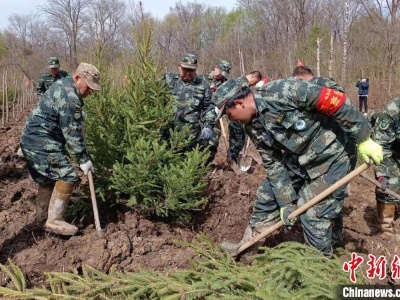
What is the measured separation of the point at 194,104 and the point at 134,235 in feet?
7.92

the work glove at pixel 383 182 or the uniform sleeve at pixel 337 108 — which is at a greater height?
the uniform sleeve at pixel 337 108

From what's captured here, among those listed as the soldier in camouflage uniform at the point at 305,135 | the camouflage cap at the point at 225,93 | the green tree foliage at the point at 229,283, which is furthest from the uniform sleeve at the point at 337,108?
the green tree foliage at the point at 229,283

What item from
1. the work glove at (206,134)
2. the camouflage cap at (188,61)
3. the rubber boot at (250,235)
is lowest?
the rubber boot at (250,235)

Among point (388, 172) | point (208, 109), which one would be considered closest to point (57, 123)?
point (208, 109)

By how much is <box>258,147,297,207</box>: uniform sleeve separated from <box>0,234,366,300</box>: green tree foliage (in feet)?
1.56

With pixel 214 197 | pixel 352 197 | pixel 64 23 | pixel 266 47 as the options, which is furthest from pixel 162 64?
pixel 64 23

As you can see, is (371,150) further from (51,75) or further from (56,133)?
(51,75)

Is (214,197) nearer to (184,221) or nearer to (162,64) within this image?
(184,221)

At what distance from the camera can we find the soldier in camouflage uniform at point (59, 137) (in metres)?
3.81

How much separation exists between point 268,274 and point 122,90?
122 inches

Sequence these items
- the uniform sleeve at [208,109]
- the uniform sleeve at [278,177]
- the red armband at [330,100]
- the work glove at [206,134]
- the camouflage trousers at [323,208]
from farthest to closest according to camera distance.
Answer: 1. the uniform sleeve at [208,109]
2. the work glove at [206,134]
3. the uniform sleeve at [278,177]
4. the camouflage trousers at [323,208]
5. the red armband at [330,100]

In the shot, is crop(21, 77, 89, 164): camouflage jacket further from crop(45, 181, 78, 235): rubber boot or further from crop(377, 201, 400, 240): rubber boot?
crop(377, 201, 400, 240): rubber boot

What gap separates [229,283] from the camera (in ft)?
9.11

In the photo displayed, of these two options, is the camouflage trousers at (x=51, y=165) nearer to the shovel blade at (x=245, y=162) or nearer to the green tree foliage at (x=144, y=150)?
the green tree foliage at (x=144, y=150)
